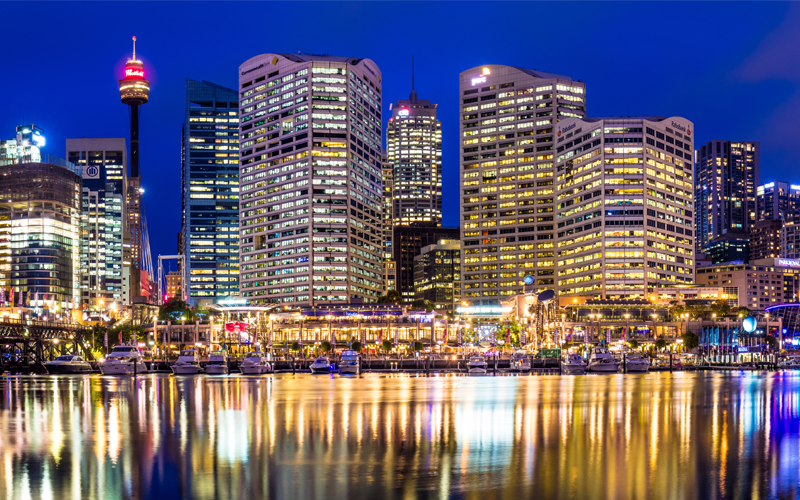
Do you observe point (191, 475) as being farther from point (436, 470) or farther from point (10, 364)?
point (10, 364)

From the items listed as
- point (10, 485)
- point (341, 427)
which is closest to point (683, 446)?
point (341, 427)

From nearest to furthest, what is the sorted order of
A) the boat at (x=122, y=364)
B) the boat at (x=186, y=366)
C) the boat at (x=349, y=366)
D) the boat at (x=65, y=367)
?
the boat at (x=122, y=364) < the boat at (x=186, y=366) < the boat at (x=349, y=366) < the boat at (x=65, y=367)

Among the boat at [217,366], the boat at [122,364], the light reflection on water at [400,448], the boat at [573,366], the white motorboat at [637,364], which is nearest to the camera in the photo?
the light reflection on water at [400,448]

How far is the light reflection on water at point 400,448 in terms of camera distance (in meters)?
29.7

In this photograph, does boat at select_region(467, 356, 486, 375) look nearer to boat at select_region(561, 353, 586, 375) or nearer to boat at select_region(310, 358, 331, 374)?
boat at select_region(561, 353, 586, 375)

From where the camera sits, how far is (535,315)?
643 feet

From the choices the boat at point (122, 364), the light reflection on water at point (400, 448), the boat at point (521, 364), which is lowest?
the boat at point (521, 364)

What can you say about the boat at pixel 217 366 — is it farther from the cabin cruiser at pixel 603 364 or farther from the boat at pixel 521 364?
the cabin cruiser at pixel 603 364

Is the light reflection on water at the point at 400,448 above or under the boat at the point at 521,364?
above

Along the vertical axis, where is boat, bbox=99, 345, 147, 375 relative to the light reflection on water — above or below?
below

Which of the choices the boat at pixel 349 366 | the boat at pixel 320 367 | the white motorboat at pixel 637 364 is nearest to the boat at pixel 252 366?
the boat at pixel 320 367

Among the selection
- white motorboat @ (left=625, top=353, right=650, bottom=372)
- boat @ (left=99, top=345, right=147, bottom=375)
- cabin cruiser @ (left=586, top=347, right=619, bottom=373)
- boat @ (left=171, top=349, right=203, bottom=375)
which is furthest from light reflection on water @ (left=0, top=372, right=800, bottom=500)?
white motorboat @ (left=625, top=353, right=650, bottom=372)

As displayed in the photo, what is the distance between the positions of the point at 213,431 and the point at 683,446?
24.4 meters

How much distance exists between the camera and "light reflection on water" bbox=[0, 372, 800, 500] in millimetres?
29672
